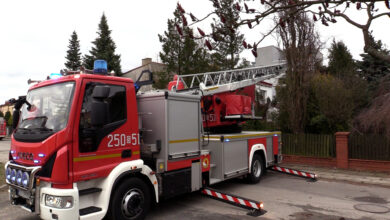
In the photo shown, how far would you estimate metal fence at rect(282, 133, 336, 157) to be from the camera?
11844mm

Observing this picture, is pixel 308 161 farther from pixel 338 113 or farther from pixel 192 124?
pixel 192 124

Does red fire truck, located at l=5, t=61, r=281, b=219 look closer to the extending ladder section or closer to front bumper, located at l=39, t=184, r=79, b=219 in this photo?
front bumper, located at l=39, t=184, r=79, b=219

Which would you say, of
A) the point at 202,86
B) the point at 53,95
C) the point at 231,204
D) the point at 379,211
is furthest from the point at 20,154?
the point at 379,211

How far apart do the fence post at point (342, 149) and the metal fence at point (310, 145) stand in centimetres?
36

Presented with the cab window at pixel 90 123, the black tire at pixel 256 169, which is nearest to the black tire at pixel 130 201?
the cab window at pixel 90 123

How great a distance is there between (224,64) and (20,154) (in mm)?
15964

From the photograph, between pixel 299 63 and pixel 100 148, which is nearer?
pixel 100 148

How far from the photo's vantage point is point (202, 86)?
28.0ft

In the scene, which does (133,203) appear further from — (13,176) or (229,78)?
(229,78)

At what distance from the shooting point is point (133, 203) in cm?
518

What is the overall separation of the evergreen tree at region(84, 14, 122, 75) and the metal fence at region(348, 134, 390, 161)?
860 inches

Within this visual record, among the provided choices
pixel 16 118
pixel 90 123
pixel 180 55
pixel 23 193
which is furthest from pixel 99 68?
pixel 180 55

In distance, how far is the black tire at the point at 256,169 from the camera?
884 cm

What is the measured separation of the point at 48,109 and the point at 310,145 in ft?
34.8
